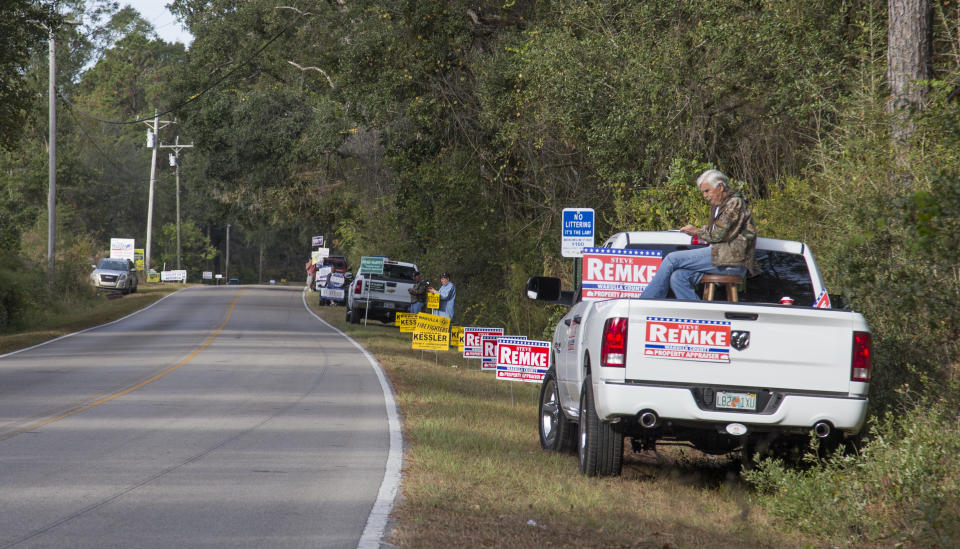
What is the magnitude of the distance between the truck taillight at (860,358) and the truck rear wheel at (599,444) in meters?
1.85

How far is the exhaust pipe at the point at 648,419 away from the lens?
7777mm

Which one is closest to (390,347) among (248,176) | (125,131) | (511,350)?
(511,350)

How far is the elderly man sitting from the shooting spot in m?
8.52

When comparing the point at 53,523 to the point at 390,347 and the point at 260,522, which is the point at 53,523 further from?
the point at 390,347

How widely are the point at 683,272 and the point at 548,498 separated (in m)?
2.23

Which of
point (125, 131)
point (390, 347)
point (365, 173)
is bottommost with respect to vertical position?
point (390, 347)

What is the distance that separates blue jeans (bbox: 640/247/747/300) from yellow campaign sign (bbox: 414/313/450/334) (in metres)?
13.0

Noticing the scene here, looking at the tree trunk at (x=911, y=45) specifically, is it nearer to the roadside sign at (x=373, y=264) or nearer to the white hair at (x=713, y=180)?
the white hair at (x=713, y=180)

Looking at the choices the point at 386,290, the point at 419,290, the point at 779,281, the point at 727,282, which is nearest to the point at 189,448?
the point at 727,282

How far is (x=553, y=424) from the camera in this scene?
10719mm

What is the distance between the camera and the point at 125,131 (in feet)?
345

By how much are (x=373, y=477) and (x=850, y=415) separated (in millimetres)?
3935

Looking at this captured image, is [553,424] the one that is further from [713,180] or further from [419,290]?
[419,290]

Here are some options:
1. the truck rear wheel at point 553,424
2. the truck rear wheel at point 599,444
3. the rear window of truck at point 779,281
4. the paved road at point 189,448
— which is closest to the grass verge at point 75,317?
the paved road at point 189,448
